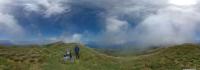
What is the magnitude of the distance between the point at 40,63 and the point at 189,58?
4222 cm

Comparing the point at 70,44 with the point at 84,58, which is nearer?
the point at 84,58

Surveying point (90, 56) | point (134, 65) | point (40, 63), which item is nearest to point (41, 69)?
point (40, 63)

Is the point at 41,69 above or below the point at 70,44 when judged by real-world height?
below

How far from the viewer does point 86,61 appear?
87.2 metres

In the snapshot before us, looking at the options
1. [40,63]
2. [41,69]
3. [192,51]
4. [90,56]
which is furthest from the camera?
[192,51]

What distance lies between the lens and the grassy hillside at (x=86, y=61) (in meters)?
82.0

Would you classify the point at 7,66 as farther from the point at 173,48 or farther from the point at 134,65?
the point at 173,48

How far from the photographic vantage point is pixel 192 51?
105 meters

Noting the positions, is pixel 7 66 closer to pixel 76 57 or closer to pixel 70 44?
pixel 76 57

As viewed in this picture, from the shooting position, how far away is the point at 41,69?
79375mm

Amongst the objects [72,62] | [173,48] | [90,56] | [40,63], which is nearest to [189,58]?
[173,48]

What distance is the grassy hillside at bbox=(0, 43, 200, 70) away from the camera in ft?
269

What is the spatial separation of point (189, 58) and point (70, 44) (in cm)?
3664

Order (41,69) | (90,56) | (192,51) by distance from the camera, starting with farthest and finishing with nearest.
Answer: (192,51)
(90,56)
(41,69)
